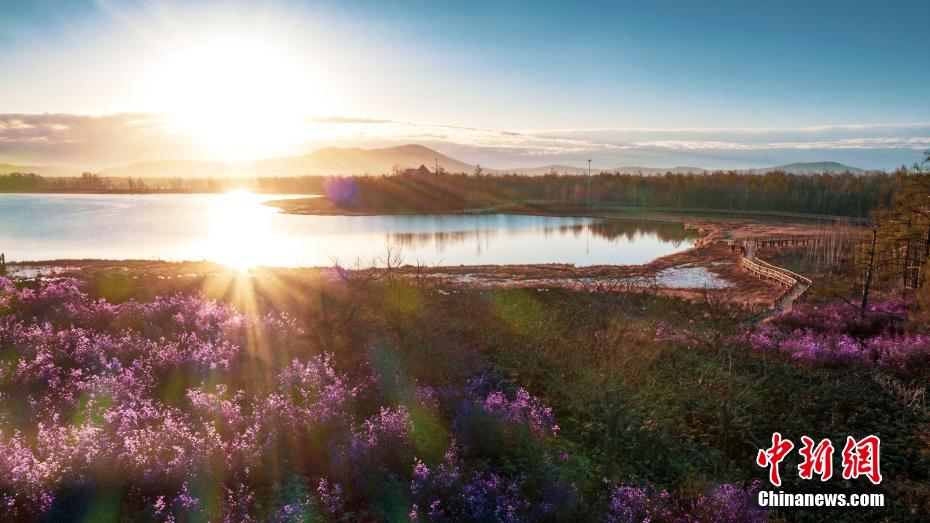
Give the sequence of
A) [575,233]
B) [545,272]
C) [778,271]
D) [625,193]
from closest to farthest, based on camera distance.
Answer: [778,271] → [545,272] → [575,233] → [625,193]

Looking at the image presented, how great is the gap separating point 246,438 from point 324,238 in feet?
183

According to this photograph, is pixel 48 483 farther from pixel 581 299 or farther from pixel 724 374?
pixel 581 299

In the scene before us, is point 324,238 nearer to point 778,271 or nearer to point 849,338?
point 778,271

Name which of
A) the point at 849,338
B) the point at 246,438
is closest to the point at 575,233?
the point at 849,338

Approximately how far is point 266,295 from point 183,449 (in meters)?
11.9

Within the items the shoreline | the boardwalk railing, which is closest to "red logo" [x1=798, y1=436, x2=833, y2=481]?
the shoreline

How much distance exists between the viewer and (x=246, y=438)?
22.3ft

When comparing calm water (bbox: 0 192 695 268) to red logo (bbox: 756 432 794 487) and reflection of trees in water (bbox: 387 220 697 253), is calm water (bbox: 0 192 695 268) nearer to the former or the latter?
reflection of trees in water (bbox: 387 220 697 253)

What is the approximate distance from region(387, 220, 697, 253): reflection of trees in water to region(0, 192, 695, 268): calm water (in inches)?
5.2

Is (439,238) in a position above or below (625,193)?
below

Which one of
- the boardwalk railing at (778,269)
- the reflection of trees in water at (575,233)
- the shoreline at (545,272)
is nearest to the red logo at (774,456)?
the shoreline at (545,272)

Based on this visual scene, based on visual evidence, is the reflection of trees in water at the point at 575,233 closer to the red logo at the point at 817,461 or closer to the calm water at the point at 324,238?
the calm water at the point at 324,238

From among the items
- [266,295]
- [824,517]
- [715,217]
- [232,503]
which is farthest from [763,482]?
[715,217]

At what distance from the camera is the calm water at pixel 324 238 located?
48.3 metres
